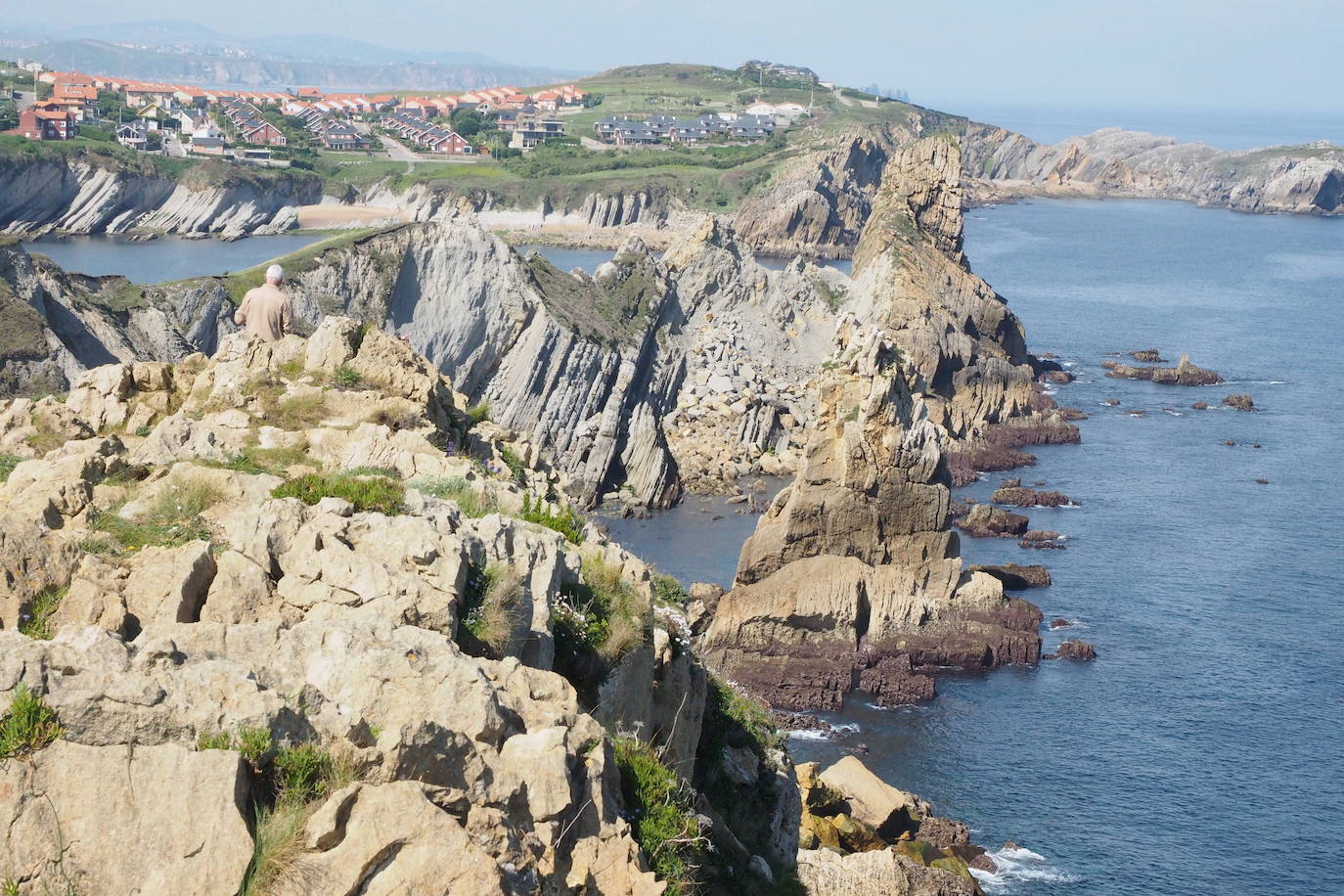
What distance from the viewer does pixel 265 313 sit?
19.8m

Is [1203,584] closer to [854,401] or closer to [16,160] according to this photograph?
[854,401]

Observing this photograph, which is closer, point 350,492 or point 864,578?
point 350,492

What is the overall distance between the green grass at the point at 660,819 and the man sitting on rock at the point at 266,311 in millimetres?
10282

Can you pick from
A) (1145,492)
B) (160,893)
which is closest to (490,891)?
(160,893)

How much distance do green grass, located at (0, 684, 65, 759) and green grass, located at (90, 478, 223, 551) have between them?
423 centimetres

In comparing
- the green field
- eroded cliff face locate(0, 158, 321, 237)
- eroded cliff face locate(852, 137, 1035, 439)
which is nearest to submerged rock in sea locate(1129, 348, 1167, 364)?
eroded cliff face locate(852, 137, 1035, 439)

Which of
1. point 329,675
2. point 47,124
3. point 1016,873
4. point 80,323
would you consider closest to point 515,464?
point 329,675

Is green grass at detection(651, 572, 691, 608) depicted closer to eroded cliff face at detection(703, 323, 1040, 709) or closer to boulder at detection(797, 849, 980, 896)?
boulder at detection(797, 849, 980, 896)

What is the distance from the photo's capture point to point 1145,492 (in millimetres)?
67750

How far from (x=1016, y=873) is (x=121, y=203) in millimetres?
132643

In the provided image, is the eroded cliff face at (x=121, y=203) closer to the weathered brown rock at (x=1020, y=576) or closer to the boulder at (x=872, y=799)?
the weathered brown rock at (x=1020, y=576)

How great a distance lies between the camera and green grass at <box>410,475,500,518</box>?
14.8m

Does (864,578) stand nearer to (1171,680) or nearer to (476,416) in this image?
(1171,680)

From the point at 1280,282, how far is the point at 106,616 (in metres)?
141
